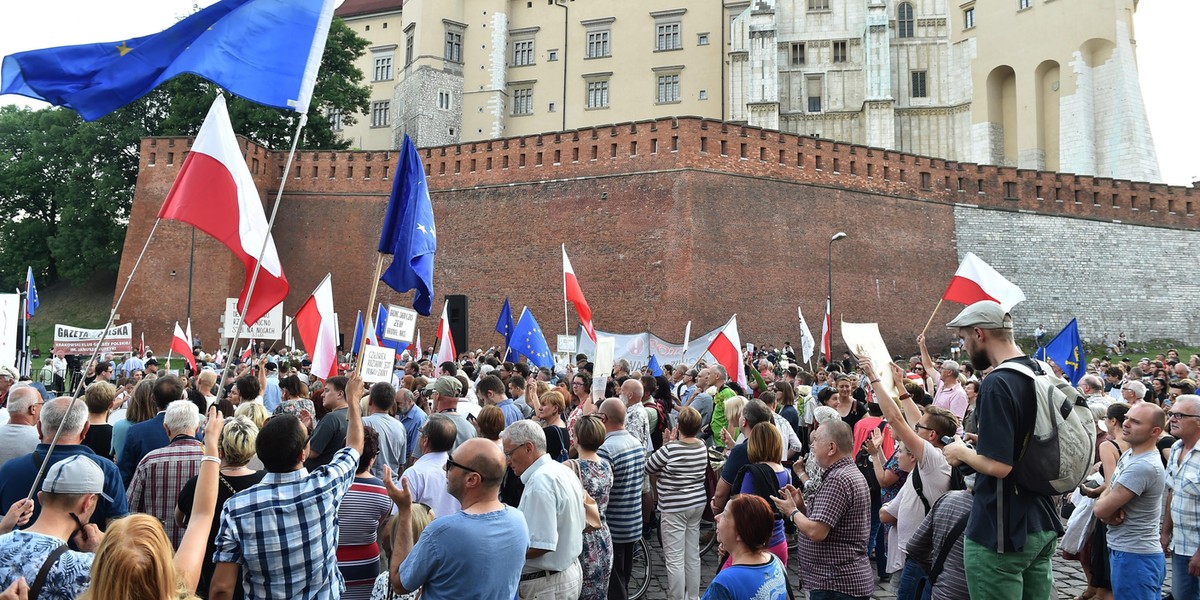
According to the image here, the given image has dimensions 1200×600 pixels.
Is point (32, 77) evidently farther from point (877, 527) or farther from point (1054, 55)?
point (1054, 55)

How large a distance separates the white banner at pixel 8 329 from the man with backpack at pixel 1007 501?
11.3 m

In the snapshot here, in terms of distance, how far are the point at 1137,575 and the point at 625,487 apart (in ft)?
11.1

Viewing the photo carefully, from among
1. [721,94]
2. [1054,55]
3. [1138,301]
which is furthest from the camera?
[721,94]

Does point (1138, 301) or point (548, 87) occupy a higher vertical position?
point (548, 87)

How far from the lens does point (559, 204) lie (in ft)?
100

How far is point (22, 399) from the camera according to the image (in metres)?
6.19

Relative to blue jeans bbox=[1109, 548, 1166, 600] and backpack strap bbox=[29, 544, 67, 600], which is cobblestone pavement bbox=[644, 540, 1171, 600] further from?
backpack strap bbox=[29, 544, 67, 600]

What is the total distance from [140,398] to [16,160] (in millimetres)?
44366

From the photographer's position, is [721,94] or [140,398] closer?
[140,398]

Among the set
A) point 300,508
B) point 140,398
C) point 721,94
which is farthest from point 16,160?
point 300,508

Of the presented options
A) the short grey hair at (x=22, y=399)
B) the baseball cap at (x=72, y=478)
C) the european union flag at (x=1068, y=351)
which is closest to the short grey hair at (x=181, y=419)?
the short grey hair at (x=22, y=399)

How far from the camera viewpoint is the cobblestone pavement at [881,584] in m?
7.67

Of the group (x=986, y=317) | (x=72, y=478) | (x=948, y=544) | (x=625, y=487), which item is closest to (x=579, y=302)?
(x=625, y=487)

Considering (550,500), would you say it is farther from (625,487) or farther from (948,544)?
(948,544)
